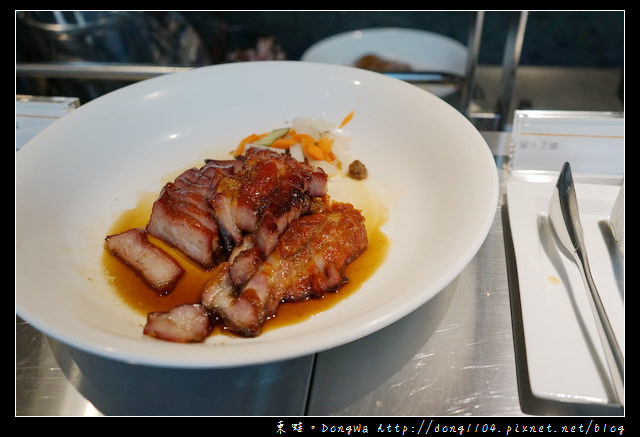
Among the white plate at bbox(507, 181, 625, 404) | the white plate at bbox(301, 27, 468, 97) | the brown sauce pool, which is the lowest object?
the white plate at bbox(301, 27, 468, 97)

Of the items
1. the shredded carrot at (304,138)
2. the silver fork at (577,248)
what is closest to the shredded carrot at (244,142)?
the shredded carrot at (304,138)

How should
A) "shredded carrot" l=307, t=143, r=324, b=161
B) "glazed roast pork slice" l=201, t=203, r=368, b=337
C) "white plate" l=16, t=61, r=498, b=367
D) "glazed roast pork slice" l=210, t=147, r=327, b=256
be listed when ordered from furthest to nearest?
"shredded carrot" l=307, t=143, r=324, b=161, "glazed roast pork slice" l=210, t=147, r=327, b=256, "glazed roast pork slice" l=201, t=203, r=368, b=337, "white plate" l=16, t=61, r=498, b=367

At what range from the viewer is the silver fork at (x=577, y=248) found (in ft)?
5.48

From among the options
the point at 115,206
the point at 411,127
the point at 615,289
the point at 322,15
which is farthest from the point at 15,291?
the point at 322,15

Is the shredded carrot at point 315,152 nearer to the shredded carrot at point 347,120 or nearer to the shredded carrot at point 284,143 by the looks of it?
the shredded carrot at point 284,143

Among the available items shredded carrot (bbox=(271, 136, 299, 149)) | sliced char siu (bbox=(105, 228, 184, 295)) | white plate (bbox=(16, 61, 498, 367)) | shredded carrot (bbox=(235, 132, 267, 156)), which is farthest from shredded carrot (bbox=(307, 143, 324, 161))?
sliced char siu (bbox=(105, 228, 184, 295))

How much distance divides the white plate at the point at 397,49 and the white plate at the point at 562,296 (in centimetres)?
265

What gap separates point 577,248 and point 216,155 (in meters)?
1.98

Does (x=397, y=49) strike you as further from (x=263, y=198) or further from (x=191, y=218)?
(x=191, y=218)

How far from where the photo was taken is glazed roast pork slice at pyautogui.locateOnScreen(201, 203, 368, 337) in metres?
1.84

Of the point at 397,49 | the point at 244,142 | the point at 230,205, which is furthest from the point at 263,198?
the point at 397,49

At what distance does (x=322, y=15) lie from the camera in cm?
677

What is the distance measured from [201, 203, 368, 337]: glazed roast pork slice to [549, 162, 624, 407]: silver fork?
0.88m

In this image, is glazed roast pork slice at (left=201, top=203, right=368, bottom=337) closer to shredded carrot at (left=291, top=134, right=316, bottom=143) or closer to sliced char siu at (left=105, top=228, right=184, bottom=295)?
sliced char siu at (left=105, top=228, right=184, bottom=295)
